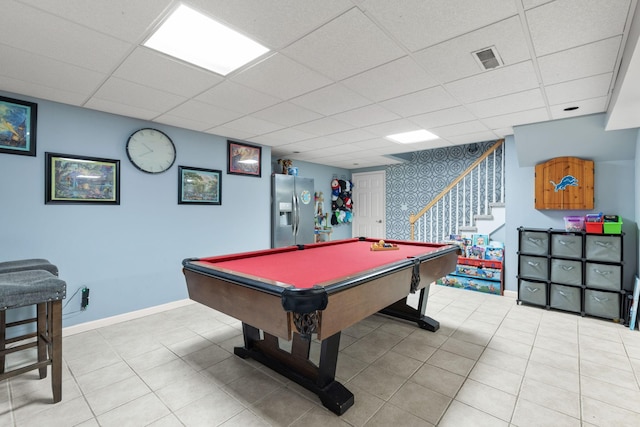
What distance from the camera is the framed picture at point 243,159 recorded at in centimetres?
460

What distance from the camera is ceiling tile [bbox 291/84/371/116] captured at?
2784mm

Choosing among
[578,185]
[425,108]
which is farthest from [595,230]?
[425,108]

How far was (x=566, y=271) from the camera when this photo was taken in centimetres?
382

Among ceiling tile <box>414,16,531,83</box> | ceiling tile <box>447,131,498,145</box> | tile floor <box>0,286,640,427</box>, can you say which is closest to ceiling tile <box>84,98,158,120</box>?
tile floor <box>0,286,640,427</box>

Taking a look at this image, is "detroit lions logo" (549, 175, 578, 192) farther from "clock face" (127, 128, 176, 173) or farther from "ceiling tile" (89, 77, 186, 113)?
"clock face" (127, 128, 176, 173)

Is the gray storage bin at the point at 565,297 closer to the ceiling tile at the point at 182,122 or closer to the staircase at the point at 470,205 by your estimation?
the staircase at the point at 470,205

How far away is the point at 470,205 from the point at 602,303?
254 cm

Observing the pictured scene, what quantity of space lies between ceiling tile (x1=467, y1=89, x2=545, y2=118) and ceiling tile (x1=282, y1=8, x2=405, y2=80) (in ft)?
4.92

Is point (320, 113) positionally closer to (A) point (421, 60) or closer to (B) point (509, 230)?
(A) point (421, 60)

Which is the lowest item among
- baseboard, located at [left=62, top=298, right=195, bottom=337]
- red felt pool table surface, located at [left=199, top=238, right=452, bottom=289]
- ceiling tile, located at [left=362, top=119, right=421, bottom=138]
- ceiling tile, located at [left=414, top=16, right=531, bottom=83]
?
baseboard, located at [left=62, top=298, right=195, bottom=337]

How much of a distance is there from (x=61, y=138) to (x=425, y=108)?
154 inches

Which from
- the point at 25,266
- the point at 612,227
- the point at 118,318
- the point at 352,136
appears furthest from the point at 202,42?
the point at 612,227

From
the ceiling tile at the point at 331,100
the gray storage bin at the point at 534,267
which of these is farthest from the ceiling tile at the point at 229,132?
the gray storage bin at the point at 534,267

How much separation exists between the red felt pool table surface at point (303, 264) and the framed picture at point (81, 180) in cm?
181
